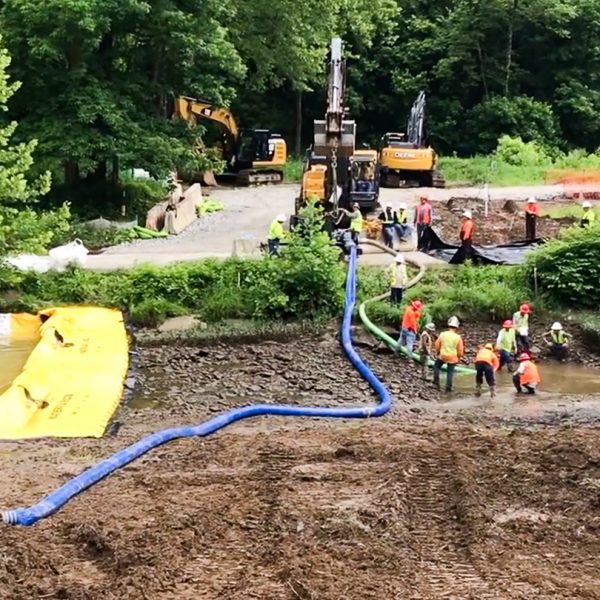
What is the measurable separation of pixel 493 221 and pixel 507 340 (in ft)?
41.0

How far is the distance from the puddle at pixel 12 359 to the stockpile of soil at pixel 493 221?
1240cm

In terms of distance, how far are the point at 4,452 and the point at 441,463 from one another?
5969 mm

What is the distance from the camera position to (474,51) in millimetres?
50781

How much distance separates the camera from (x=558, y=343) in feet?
61.2

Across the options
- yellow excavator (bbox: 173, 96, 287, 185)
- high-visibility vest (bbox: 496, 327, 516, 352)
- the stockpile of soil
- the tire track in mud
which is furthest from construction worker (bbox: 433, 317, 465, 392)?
yellow excavator (bbox: 173, 96, 287, 185)

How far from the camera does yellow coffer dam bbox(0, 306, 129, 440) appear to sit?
14.3 m

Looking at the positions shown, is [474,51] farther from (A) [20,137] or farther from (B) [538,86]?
(A) [20,137]

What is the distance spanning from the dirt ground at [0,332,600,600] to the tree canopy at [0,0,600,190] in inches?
501

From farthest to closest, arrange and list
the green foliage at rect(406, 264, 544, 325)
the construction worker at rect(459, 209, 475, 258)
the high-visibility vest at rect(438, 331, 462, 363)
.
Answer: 1. the construction worker at rect(459, 209, 475, 258)
2. the green foliage at rect(406, 264, 544, 325)
3. the high-visibility vest at rect(438, 331, 462, 363)

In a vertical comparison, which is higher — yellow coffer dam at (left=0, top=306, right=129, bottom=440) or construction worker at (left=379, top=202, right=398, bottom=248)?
construction worker at (left=379, top=202, right=398, bottom=248)

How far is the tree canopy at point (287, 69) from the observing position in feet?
83.8

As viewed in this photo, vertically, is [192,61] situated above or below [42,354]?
above

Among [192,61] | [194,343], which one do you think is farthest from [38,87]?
[194,343]

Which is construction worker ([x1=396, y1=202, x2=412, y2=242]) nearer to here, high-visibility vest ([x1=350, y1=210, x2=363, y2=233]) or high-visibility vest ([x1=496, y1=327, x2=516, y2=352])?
high-visibility vest ([x1=350, y1=210, x2=363, y2=233])
